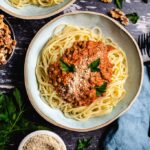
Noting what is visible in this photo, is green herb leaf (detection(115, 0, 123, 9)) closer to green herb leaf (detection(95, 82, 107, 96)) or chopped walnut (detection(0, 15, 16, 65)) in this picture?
green herb leaf (detection(95, 82, 107, 96))

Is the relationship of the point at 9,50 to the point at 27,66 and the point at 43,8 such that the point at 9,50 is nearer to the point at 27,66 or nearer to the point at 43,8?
the point at 27,66

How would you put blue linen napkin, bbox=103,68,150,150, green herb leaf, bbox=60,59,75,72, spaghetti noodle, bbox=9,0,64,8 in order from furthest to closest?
blue linen napkin, bbox=103,68,150,150
spaghetti noodle, bbox=9,0,64,8
green herb leaf, bbox=60,59,75,72

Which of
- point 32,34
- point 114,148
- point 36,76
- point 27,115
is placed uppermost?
point 32,34

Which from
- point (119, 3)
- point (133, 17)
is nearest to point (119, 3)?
point (119, 3)

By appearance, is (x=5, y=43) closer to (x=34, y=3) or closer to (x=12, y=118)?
(x=34, y=3)

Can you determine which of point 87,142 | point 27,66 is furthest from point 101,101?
point 27,66

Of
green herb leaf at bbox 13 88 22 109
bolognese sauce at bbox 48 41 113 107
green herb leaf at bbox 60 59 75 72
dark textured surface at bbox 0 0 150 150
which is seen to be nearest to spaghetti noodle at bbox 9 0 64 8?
dark textured surface at bbox 0 0 150 150

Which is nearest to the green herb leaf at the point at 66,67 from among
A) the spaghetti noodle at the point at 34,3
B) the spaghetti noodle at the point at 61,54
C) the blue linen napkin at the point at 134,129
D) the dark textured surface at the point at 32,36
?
the spaghetti noodle at the point at 61,54
